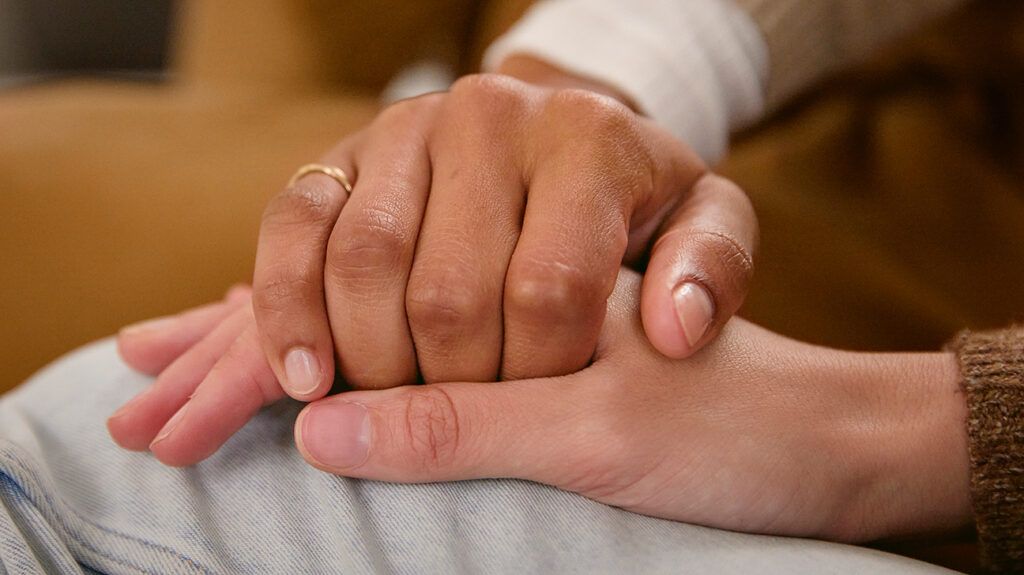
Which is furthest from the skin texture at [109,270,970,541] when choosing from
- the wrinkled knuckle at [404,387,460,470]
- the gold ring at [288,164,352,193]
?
the gold ring at [288,164,352,193]

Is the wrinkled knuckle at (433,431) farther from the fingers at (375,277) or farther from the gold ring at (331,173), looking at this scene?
the gold ring at (331,173)

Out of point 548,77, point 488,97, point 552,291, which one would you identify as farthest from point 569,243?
point 548,77

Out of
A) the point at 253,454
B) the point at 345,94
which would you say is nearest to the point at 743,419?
the point at 253,454

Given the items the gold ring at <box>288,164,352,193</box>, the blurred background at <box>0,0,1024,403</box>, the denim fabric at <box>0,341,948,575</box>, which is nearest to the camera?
the denim fabric at <box>0,341,948,575</box>

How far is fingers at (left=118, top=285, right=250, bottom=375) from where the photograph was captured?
587 millimetres

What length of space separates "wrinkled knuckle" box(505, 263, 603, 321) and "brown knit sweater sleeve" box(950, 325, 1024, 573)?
0.23 metres

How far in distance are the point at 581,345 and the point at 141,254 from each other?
2.43ft

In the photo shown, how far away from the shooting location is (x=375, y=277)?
1.48 ft

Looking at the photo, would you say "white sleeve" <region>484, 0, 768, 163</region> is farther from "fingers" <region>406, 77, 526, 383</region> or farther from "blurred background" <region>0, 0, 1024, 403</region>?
"fingers" <region>406, 77, 526, 383</region>

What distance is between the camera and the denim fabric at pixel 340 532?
42 centimetres

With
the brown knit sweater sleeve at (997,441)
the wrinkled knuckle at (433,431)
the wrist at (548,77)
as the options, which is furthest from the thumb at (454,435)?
the wrist at (548,77)

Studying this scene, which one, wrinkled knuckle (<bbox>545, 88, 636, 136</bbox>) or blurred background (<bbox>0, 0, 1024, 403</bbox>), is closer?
wrinkled knuckle (<bbox>545, 88, 636, 136</bbox>)

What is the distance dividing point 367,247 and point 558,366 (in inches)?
4.8

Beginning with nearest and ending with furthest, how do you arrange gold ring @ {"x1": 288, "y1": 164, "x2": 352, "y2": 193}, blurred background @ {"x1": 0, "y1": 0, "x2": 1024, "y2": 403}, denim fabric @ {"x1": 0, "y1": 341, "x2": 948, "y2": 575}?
1. denim fabric @ {"x1": 0, "y1": 341, "x2": 948, "y2": 575}
2. gold ring @ {"x1": 288, "y1": 164, "x2": 352, "y2": 193}
3. blurred background @ {"x1": 0, "y1": 0, "x2": 1024, "y2": 403}
